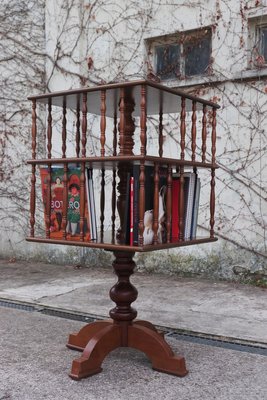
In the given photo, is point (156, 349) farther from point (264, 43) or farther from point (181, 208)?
point (264, 43)

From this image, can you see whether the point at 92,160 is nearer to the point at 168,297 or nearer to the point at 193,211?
the point at 193,211

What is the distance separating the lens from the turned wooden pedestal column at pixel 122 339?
97.6 inches

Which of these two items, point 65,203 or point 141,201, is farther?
point 65,203

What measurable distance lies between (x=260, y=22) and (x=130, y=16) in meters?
1.50

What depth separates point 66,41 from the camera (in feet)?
19.7

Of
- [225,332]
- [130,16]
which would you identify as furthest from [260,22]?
[225,332]

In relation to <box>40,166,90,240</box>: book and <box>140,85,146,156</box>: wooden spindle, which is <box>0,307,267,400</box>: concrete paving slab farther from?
<box>140,85,146,156</box>: wooden spindle

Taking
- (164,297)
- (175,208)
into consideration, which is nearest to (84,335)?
(175,208)

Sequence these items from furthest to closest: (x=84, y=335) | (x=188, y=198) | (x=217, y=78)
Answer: (x=217, y=78) < (x=84, y=335) < (x=188, y=198)

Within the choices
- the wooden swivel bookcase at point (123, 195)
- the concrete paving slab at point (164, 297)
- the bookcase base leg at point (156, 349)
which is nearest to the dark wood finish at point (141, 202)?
the wooden swivel bookcase at point (123, 195)

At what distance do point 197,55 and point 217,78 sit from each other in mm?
422

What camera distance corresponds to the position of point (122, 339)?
2.69 metres

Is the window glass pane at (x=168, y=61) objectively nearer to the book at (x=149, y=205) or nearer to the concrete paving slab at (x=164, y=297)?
the concrete paving slab at (x=164, y=297)

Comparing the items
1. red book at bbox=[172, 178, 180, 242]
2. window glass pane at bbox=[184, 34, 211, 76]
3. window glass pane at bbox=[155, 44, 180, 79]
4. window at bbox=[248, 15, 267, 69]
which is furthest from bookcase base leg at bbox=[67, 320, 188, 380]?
window glass pane at bbox=[155, 44, 180, 79]
